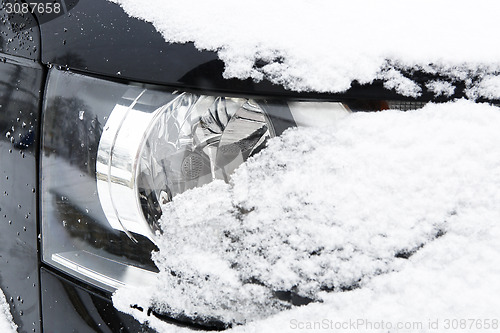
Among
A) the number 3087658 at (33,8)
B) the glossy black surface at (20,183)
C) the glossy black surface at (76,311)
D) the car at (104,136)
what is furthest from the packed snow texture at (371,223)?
the number 3087658 at (33,8)

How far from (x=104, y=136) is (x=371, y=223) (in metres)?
0.65

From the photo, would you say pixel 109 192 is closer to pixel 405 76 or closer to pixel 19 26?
pixel 19 26

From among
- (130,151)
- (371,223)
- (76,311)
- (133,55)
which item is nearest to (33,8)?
(133,55)

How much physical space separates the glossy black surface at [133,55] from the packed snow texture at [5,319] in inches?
30.3

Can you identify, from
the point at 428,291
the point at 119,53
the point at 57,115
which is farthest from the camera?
the point at 57,115

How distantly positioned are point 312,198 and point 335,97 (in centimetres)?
23

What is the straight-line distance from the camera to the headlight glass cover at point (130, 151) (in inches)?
52.6

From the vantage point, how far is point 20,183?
1.57 m

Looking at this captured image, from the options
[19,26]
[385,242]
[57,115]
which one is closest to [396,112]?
[385,242]

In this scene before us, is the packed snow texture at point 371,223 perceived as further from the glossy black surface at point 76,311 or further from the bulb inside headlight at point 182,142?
the glossy black surface at point 76,311

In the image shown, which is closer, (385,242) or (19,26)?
(385,242)

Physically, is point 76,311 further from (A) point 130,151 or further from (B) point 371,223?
(B) point 371,223

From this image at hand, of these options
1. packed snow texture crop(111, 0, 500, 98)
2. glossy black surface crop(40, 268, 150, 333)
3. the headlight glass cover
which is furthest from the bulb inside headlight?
glossy black surface crop(40, 268, 150, 333)

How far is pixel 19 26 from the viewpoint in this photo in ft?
5.11
